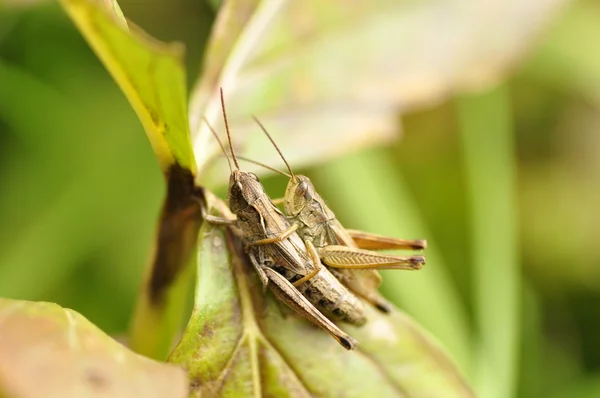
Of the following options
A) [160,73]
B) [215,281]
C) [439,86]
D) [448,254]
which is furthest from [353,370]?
[448,254]

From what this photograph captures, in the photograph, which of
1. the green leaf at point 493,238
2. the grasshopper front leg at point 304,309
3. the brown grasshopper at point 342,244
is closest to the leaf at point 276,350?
the grasshopper front leg at point 304,309

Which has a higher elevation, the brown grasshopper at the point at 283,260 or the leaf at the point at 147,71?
the leaf at the point at 147,71

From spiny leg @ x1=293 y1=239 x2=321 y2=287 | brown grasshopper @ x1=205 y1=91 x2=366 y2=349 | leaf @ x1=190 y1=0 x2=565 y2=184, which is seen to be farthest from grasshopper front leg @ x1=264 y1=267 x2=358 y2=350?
leaf @ x1=190 y1=0 x2=565 y2=184

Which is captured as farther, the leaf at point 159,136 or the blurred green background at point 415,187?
the blurred green background at point 415,187

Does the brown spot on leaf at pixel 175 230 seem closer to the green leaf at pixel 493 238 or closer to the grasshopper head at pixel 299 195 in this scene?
the grasshopper head at pixel 299 195

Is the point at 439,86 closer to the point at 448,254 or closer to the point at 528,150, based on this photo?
the point at 448,254

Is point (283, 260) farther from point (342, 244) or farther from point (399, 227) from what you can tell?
point (399, 227)
